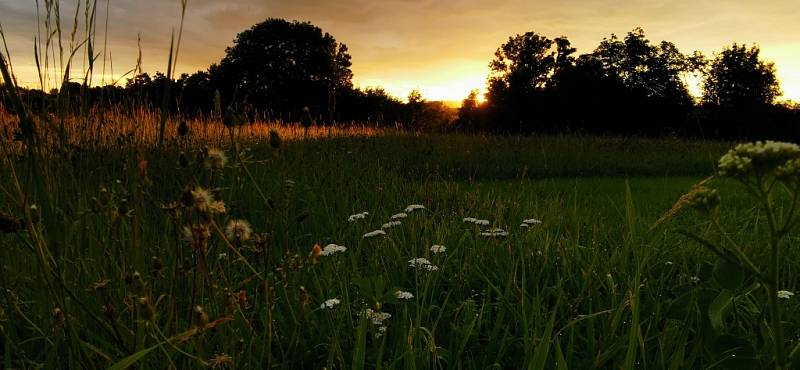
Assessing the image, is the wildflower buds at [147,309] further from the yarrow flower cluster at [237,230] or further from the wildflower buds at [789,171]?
the wildflower buds at [789,171]

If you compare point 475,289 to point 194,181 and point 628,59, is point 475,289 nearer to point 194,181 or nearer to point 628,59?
point 194,181

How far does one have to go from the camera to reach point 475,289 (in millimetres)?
2789

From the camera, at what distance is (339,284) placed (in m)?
2.58

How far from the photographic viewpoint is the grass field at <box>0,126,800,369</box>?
4.40 ft

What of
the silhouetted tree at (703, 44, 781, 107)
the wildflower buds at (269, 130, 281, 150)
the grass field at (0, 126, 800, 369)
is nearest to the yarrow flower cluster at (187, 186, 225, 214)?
the grass field at (0, 126, 800, 369)

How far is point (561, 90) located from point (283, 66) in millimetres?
21129

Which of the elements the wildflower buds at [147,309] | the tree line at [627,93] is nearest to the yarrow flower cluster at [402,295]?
the wildflower buds at [147,309]

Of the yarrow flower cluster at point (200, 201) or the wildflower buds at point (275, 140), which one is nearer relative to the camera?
the yarrow flower cluster at point (200, 201)

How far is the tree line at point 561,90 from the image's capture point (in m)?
38.2

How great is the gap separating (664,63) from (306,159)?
45178 millimetres

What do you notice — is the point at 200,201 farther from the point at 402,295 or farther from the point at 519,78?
the point at 519,78

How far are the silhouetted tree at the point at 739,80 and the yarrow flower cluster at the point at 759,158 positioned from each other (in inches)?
1809

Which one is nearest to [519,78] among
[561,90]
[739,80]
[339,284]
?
[561,90]

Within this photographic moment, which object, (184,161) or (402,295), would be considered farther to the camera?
(402,295)
